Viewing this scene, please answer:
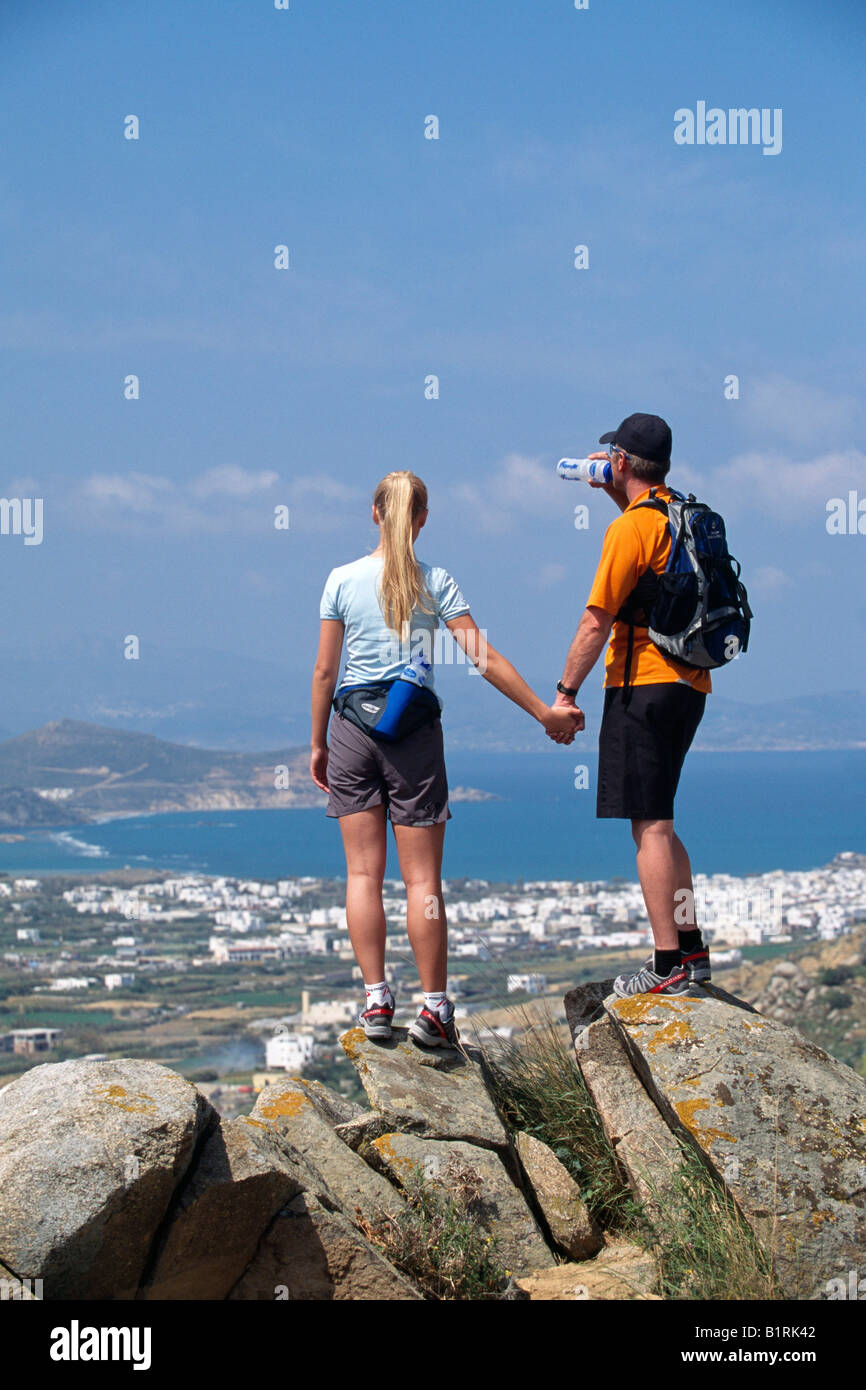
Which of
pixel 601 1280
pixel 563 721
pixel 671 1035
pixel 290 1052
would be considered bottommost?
pixel 290 1052

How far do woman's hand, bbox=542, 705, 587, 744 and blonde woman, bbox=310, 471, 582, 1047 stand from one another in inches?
10.3

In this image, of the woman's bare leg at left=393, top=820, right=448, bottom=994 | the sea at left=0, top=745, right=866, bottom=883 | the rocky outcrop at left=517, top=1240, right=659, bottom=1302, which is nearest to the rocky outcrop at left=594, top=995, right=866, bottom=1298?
the rocky outcrop at left=517, top=1240, right=659, bottom=1302

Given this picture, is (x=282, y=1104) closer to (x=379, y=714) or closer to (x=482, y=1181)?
(x=482, y=1181)

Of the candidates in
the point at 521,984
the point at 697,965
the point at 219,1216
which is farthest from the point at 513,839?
the point at 219,1216

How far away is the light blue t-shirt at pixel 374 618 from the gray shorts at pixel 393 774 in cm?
28

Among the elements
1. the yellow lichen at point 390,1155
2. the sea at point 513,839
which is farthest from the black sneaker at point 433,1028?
the sea at point 513,839

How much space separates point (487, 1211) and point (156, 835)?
12727cm

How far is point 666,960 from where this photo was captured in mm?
6137

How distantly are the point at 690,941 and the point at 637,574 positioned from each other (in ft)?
6.45

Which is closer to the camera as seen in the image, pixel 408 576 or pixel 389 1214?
pixel 389 1214

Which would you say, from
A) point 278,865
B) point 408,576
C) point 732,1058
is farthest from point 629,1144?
point 278,865

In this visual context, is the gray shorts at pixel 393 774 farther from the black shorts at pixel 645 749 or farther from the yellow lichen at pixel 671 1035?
the yellow lichen at pixel 671 1035
